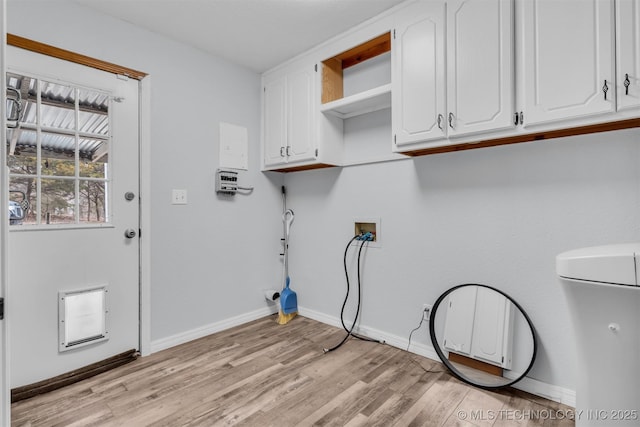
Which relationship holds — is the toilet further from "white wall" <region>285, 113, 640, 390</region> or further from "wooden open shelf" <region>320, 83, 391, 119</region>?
"wooden open shelf" <region>320, 83, 391, 119</region>

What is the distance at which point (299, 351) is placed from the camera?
2381 millimetres

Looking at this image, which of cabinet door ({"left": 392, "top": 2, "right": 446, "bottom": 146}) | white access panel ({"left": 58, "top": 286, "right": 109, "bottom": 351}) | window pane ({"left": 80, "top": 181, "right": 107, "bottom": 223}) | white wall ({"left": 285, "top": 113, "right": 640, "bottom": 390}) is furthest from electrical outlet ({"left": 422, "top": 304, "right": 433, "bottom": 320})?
window pane ({"left": 80, "top": 181, "right": 107, "bottom": 223})

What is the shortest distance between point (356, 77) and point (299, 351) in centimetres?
227

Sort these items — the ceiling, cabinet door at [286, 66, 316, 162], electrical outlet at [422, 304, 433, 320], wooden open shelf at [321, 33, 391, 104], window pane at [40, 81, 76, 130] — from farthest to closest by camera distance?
cabinet door at [286, 66, 316, 162], wooden open shelf at [321, 33, 391, 104], electrical outlet at [422, 304, 433, 320], the ceiling, window pane at [40, 81, 76, 130]

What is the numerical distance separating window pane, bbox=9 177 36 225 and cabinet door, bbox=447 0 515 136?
2529mm

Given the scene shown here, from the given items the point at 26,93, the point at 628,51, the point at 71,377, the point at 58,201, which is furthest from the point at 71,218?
the point at 628,51

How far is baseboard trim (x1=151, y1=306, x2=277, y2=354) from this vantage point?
7.99 ft

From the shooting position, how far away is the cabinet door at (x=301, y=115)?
2.66 metres

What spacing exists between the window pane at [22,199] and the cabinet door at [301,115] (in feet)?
5.82

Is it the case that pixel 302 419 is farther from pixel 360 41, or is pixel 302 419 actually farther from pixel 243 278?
pixel 360 41

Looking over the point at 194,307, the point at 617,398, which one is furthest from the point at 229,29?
the point at 617,398

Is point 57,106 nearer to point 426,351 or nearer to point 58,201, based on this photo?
point 58,201

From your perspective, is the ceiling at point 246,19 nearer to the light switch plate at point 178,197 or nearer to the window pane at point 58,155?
the window pane at point 58,155

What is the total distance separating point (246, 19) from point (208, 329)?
8.06ft
